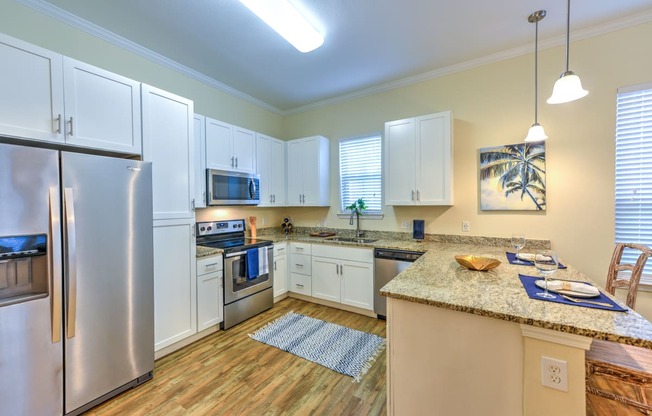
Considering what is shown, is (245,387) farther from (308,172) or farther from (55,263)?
(308,172)

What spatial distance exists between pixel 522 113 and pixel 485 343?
263 centimetres

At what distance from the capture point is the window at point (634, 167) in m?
2.29

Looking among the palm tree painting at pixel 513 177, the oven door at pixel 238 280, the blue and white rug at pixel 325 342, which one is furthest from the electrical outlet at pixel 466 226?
the oven door at pixel 238 280

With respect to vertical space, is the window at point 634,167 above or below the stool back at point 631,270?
above

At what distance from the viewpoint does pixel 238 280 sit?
9.61ft

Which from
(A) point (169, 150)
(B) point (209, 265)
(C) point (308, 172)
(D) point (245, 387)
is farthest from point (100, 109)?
(C) point (308, 172)

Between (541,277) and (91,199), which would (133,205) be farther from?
(541,277)

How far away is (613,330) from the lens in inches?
37.4

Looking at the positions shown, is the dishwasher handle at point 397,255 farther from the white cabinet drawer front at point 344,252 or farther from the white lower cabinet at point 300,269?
the white lower cabinet at point 300,269

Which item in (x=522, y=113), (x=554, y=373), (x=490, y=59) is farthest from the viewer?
(x=490, y=59)

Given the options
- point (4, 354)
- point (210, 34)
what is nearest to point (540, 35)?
point (210, 34)

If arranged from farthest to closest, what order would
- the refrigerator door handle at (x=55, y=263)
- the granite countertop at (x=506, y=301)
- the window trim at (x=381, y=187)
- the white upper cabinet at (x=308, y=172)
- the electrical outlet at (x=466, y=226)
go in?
1. the white upper cabinet at (x=308, y=172)
2. the window trim at (x=381, y=187)
3. the electrical outlet at (x=466, y=226)
4. the refrigerator door handle at (x=55, y=263)
5. the granite countertop at (x=506, y=301)

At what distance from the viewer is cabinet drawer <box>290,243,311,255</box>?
357 centimetres

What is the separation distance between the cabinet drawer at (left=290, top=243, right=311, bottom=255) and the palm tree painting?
2213mm
